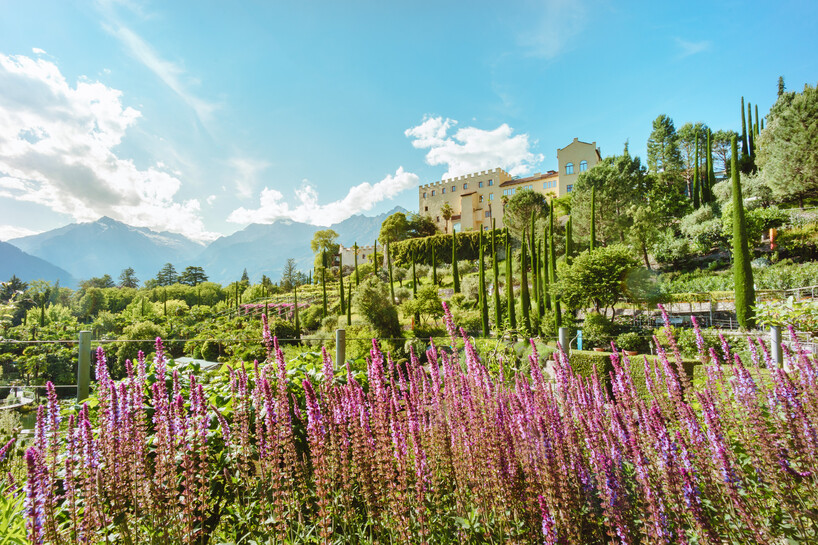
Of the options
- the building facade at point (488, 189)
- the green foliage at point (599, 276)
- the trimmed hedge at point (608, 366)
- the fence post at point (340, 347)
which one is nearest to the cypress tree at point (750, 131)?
the building facade at point (488, 189)

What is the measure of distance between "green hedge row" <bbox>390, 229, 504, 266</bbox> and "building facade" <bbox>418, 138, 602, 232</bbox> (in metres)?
6.47

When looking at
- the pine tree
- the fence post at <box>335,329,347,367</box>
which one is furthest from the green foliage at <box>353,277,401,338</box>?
the pine tree

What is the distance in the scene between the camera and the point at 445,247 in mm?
32094

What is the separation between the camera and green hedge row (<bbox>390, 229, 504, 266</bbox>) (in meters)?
31.1

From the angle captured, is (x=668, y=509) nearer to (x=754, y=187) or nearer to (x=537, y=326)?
(x=537, y=326)

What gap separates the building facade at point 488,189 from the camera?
125 ft

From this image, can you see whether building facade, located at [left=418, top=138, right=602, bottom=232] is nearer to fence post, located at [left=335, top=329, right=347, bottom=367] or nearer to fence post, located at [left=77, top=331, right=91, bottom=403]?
fence post, located at [left=335, top=329, right=347, bottom=367]

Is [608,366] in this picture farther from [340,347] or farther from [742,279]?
[742,279]

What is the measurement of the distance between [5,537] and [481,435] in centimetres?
208

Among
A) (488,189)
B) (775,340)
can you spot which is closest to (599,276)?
(775,340)

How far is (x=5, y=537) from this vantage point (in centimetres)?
160

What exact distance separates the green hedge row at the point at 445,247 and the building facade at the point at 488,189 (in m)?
6.47

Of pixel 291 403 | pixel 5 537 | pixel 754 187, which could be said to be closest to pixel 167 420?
pixel 5 537

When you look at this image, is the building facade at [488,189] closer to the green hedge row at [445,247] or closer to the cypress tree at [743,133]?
the green hedge row at [445,247]
